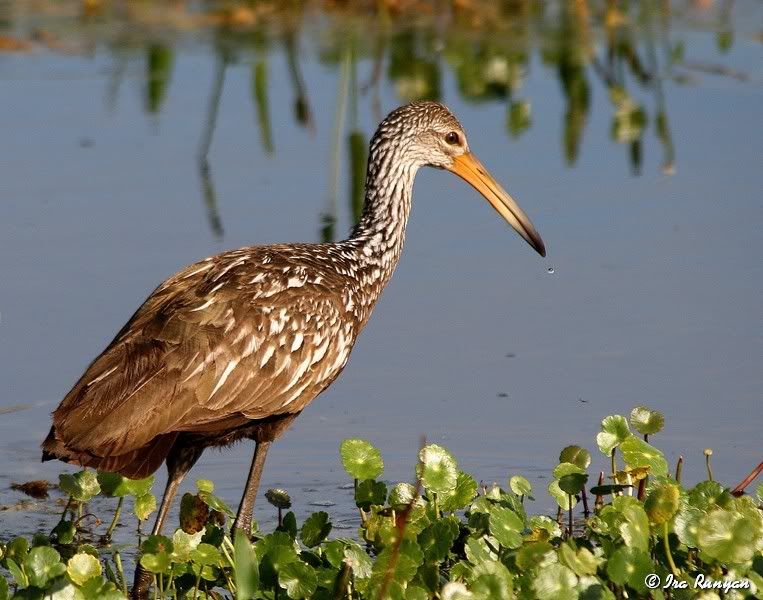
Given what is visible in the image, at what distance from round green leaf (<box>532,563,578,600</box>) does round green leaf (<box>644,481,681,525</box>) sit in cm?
47

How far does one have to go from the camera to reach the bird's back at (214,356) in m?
5.91

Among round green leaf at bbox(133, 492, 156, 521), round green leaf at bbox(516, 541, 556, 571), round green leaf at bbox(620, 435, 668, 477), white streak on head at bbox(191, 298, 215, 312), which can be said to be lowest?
round green leaf at bbox(133, 492, 156, 521)

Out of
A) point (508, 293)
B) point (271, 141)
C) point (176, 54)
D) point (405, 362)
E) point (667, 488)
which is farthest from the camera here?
point (176, 54)

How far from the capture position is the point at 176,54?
12.6 meters

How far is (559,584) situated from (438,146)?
10.2 feet

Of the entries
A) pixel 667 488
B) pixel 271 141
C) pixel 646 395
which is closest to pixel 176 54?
pixel 271 141

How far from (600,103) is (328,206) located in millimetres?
2710

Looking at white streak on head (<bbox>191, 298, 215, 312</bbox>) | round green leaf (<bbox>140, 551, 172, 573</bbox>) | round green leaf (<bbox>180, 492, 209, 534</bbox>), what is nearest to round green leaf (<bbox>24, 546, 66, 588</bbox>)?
round green leaf (<bbox>140, 551, 172, 573</bbox>)

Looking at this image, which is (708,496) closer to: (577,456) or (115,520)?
(577,456)

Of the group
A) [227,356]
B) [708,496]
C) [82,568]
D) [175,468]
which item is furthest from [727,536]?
[175,468]

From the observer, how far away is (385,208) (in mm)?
7402

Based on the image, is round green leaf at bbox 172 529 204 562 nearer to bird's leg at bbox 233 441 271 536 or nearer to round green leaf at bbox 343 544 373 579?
round green leaf at bbox 343 544 373 579

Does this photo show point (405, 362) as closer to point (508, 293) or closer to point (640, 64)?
point (508, 293)

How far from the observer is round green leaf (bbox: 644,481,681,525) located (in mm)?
5238
